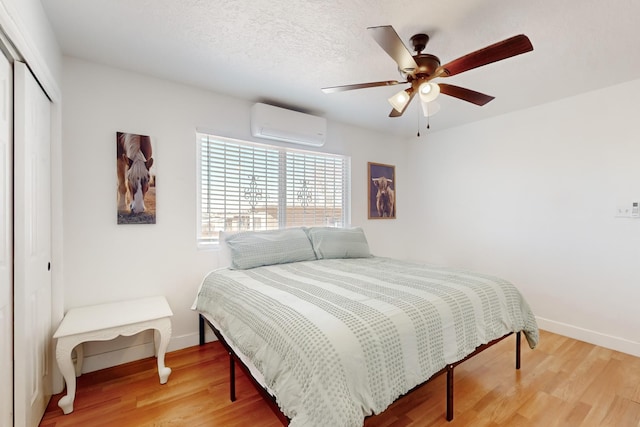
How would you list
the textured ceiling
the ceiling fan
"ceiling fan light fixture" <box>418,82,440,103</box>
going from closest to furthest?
the ceiling fan
the textured ceiling
"ceiling fan light fixture" <box>418,82,440,103</box>

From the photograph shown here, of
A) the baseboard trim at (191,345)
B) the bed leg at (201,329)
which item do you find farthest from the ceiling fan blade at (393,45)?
the baseboard trim at (191,345)

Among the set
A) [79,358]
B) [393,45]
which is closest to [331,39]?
[393,45]

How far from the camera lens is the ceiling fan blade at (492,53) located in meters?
1.36

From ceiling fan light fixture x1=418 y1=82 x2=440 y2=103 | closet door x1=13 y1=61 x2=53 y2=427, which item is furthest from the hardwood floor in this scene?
ceiling fan light fixture x1=418 y1=82 x2=440 y2=103

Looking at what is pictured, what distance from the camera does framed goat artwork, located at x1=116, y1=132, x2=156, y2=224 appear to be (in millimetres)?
2324

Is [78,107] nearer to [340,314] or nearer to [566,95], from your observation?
[340,314]

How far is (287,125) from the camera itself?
3016mm

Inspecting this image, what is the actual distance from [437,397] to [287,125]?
8.65ft

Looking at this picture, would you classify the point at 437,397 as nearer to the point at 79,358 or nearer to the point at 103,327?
the point at 103,327

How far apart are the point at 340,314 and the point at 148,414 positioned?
1375 mm

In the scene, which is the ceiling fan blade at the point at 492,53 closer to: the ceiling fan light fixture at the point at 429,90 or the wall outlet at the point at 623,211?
the ceiling fan light fixture at the point at 429,90

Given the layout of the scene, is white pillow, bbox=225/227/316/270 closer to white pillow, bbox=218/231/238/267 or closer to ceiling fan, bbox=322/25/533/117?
white pillow, bbox=218/231/238/267

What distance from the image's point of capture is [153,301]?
2289 millimetres

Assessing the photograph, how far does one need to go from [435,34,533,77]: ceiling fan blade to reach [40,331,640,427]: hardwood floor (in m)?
1.94
